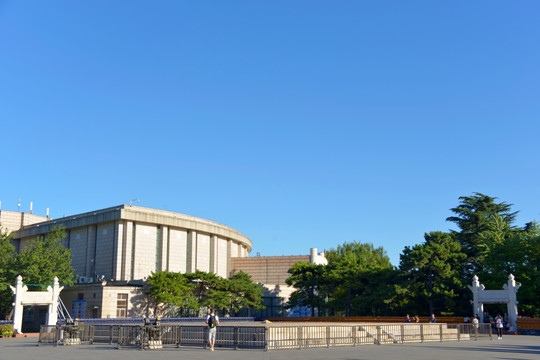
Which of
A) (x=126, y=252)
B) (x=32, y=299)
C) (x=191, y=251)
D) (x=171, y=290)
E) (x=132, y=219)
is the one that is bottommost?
(x=32, y=299)

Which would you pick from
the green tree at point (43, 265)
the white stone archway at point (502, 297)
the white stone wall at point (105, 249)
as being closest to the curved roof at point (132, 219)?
the white stone wall at point (105, 249)

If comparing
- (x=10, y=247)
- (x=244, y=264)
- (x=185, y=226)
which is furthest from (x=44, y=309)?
(x=244, y=264)

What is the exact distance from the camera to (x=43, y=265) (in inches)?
2158

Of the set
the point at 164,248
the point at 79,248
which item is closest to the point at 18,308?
the point at 164,248

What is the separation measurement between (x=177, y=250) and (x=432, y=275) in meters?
40.4

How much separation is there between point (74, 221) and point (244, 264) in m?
28.2

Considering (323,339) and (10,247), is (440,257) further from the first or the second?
(10,247)

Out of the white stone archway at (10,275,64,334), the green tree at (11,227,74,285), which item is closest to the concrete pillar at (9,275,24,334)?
the white stone archway at (10,275,64,334)

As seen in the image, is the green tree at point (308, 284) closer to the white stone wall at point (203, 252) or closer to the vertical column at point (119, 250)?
the vertical column at point (119, 250)

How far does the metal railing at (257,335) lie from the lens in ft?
79.0

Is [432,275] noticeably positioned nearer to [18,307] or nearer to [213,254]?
[18,307]

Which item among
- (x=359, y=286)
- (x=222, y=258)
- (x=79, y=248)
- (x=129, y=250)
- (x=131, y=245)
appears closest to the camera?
(x=359, y=286)

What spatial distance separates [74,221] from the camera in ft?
253

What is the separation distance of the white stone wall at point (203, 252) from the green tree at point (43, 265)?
24889mm
